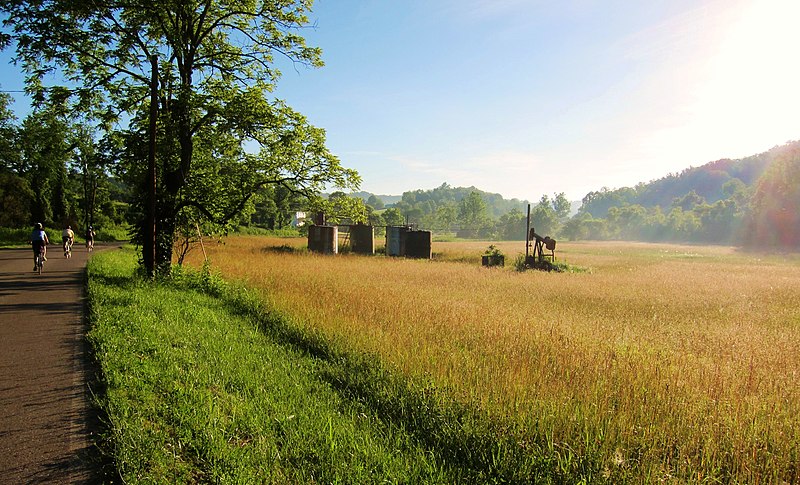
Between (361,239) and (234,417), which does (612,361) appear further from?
(361,239)

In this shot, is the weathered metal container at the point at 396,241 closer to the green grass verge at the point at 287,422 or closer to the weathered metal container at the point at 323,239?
the weathered metal container at the point at 323,239

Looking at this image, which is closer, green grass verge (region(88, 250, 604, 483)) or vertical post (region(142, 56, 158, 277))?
green grass verge (region(88, 250, 604, 483))

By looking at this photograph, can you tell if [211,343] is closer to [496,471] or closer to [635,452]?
[496,471]

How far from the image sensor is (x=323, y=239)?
36344mm

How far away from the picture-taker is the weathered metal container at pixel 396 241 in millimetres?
36378

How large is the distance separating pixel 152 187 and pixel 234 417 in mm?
11521

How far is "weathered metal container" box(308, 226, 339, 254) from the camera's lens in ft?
119

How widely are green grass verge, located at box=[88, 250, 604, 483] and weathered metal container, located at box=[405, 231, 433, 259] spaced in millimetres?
27877

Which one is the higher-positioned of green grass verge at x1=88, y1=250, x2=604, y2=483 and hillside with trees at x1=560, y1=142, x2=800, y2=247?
hillside with trees at x1=560, y1=142, x2=800, y2=247

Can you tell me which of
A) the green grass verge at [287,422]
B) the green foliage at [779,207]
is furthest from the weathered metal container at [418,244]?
the green foliage at [779,207]

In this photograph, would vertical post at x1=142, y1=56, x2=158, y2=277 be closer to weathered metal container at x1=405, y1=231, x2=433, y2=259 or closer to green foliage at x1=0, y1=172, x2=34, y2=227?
weathered metal container at x1=405, y1=231, x2=433, y2=259

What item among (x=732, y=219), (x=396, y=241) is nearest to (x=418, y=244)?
(x=396, y=241)

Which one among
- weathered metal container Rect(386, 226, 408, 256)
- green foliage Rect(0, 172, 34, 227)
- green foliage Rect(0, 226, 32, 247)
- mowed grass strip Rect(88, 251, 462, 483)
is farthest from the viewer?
green foliage Rect(0, 172, 34, 227)

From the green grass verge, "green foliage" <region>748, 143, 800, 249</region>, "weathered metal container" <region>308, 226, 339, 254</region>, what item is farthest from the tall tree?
"green foliage" <region>748, 143, 800, 249</region>
